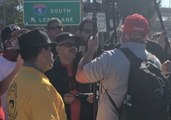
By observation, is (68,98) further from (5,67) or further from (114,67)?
(114,67)

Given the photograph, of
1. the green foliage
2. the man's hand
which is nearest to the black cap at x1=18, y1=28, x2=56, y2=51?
the man's hand

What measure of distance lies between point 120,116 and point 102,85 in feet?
1.08

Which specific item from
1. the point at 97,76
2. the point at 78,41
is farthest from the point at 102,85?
the point at 78,41

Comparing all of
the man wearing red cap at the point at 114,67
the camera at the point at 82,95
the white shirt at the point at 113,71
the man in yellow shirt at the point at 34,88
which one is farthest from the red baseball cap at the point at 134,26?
the camera at the point at 82,95

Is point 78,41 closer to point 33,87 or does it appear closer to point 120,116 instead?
point 120,116

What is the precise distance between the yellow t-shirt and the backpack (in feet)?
2.90

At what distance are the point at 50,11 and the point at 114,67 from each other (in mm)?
7119

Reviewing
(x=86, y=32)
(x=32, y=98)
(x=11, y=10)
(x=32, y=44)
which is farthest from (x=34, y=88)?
(x=11, y=10)

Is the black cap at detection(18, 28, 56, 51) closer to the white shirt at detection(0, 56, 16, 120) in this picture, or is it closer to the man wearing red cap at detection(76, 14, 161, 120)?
the man wearing red cap at detection(76, 14, 161, 120)

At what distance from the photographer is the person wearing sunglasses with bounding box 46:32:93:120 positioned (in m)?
5.53

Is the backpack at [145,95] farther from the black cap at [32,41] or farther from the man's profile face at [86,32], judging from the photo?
the man's profile face at [86,32]

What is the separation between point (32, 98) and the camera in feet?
10.8

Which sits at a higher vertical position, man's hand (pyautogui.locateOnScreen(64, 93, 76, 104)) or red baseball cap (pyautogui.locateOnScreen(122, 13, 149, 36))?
red baseball cap (pyautogui.locateOnScreen(122, 13, 149, 36))

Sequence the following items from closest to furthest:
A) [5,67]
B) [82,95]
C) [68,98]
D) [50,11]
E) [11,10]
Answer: [5,67], [68,98], [82,95], [50,11], [11,10]
